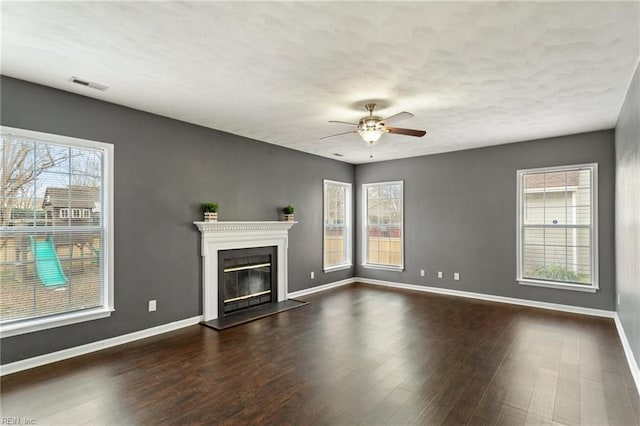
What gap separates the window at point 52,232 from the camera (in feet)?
10.3

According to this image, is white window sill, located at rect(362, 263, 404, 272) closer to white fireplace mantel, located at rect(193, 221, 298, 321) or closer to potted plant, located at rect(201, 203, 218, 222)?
white fireplace mantel, located at rect(193, 221, 298, 321)

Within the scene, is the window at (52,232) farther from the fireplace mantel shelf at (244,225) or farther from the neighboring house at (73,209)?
the fireplace mantel shelf at (244,225)

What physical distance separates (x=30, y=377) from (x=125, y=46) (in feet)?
9.86

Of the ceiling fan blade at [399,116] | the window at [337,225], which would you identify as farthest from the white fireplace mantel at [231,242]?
the ceiling fan blade at [399,116]

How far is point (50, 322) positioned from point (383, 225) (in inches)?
Result: 230

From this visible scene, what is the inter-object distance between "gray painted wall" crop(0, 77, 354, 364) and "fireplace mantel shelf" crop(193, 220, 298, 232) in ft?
0.44

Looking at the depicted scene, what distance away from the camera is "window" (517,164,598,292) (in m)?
5.04

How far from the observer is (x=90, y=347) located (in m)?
3.60

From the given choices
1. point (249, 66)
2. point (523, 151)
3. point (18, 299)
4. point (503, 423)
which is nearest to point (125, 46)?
point (249, 66)

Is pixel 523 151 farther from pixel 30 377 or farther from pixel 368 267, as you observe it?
pixel 30 377

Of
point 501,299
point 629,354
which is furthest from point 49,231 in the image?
point 501,299

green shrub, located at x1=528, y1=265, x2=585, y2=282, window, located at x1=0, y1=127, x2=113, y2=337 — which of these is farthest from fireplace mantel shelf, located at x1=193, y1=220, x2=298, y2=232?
green shrub, located at x1=528, y1=265, x2=585, y2=282

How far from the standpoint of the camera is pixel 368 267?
755 centimetres

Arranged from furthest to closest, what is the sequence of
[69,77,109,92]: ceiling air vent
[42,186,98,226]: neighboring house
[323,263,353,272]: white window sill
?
[323,263,353,272]: white window sill < [42,186,98,226]: neighboring house < [69,77,109,92]: ceiling air vent
